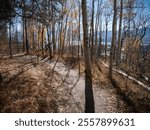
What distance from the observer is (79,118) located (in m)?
6.44

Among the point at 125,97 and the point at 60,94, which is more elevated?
the point at 60,94

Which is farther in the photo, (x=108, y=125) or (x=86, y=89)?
(x=86, y=89)

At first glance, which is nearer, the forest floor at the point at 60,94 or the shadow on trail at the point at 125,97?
the forest floor at the point at 60,94

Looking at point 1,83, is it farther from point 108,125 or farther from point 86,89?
point 108,125

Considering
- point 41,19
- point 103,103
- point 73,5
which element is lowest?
point 103,103

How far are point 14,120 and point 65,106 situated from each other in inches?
94.6

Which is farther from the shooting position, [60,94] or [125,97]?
[125,97]

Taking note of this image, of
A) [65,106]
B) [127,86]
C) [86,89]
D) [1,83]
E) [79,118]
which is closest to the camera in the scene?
[79,118]

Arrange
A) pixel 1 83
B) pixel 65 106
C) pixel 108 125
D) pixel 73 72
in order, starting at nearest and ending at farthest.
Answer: pixel 108 125, pixel 65 106, pixel 1 83, pixel 73 72

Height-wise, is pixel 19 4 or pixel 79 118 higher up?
pixel 19 4

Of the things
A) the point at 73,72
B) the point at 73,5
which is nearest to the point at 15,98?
the point at 73,72

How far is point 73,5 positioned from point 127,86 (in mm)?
22583

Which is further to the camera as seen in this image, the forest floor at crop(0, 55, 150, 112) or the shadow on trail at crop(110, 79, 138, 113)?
the shadow on trail at crop(110, 79, 138, 113)

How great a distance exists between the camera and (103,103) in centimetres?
896
